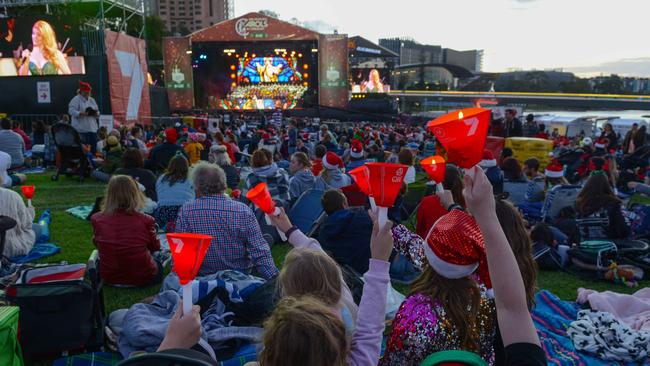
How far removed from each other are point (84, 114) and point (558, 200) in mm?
10090

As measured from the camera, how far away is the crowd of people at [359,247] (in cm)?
125

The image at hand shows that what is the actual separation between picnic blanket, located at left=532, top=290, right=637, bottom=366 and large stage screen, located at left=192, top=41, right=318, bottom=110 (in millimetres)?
27546

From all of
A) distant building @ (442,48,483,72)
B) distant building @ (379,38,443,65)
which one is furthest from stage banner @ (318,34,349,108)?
distant building @ (379,38,443,65)

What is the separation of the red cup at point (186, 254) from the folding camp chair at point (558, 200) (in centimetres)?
587

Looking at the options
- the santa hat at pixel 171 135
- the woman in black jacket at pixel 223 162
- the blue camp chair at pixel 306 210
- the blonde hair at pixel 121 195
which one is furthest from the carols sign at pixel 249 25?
the blonde hair at pixel 121 195

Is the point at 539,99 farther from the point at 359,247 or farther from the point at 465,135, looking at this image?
the point at 465,135

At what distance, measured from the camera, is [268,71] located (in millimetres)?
31328

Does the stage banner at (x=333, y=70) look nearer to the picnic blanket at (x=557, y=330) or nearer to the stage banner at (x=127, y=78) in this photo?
the stage banner at (x=127, y=78)

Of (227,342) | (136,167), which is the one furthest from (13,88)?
(227,342)

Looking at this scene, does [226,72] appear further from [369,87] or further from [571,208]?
[571,208]

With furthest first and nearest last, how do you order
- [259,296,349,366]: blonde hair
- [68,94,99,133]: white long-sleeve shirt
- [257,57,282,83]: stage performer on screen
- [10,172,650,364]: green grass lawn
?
[257,57,282,83]: stage performer on screen, [68,94,99,133]: white long-sleeve shirt, [10,172,650,364]: green grass lawn, [259,296,349,366]: blonde hair

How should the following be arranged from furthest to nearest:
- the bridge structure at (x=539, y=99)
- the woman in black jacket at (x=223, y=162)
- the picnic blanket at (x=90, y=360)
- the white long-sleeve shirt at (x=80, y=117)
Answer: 1. the bridge structure at (x=539, y=99)
2. the white long-sleeve shirt at (x=80, y=117)
3. the woman in black jacket at (x=223, y=162)
4. the picnic blanket at (x=90, y=360)

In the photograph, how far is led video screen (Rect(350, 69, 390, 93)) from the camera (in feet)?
145

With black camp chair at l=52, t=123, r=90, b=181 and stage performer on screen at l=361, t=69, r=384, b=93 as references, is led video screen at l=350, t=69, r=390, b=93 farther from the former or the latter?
black camp chair at l=52, t=123, r=90, b=181
